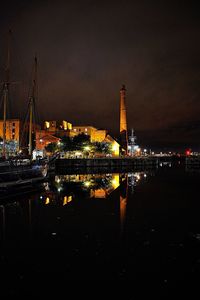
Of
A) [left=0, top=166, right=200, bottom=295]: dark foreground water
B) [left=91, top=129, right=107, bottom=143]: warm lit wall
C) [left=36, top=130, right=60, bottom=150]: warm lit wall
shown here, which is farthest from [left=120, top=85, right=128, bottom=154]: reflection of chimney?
[left=0, top=166, right=200, bottom=295]: dark foreground water

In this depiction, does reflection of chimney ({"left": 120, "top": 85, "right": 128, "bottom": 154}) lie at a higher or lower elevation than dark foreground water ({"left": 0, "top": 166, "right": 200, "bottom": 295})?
higher

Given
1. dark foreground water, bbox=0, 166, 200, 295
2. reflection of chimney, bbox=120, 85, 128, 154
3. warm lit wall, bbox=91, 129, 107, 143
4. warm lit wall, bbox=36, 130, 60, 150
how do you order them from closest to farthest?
dark foreground water, bbox=0, 166, 200, 295 → warm lit wall, bbox=36, 130, 60, 150 → reflection of chimney, bbox=120, 85, 128, 154 → warm lit wall, bbox=91, 129, 107, 143

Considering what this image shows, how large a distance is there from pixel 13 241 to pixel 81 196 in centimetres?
1644

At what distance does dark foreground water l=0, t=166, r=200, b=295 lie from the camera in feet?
32.7

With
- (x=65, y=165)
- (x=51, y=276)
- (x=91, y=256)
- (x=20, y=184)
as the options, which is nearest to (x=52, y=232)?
(x=91, y=256)

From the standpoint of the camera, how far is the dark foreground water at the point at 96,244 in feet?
32.7

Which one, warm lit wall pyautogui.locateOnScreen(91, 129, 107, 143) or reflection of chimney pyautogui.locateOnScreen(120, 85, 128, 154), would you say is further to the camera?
warm lit wall pyautogui.locateOnScreen(91, 129, 107, 143)

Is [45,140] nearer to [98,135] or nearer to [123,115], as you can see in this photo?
[98,135]

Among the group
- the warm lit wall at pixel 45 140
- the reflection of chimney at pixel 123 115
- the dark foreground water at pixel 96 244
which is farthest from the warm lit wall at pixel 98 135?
the dark foreground water at pixel 96 244

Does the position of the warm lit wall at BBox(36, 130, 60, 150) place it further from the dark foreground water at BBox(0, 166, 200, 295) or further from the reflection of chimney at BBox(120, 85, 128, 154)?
the dark foreground water at BBox(0, 166, 200, 295)

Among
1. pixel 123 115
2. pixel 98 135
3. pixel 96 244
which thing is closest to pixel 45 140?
pixel 98 135

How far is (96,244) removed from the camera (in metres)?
13.3

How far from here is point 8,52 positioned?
43.0 metres

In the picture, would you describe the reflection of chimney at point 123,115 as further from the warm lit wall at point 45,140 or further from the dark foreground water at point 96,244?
the dark foreground water at point 96,244
